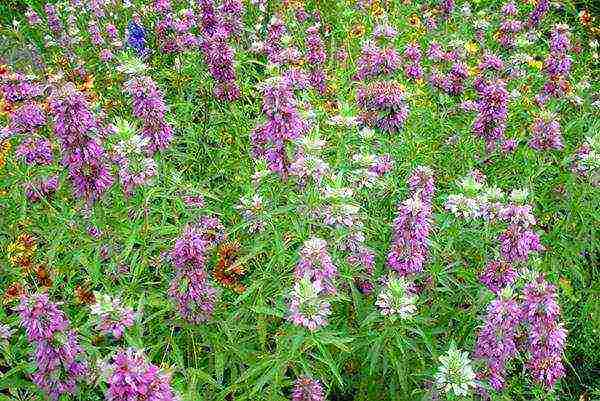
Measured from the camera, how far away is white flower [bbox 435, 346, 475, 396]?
2.47 meters

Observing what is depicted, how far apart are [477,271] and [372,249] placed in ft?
1.87

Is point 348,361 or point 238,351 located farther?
point 348,361

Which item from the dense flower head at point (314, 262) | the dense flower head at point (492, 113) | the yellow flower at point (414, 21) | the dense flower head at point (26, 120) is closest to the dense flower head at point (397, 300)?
the dense flower head at point (314, 262)

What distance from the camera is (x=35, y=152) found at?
3385 millimetres

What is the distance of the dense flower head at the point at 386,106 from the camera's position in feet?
11.8

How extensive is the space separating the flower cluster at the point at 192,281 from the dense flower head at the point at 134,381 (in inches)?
25.7

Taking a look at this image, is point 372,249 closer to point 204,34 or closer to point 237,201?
point 237,201

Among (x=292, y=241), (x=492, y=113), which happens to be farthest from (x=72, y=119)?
(x=492, y=113)

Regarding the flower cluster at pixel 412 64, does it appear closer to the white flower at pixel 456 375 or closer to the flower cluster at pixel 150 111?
the flower cluster at pixel 150 111

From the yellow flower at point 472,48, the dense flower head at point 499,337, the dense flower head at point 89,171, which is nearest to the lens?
the dense flower head at point 499,337

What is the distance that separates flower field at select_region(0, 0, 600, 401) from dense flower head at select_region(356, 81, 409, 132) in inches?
0.4

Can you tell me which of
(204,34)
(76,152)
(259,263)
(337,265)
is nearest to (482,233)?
(337,265)

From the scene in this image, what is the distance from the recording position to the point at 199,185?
349cm

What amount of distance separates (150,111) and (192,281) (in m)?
0.90
